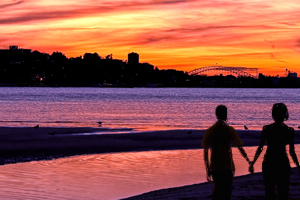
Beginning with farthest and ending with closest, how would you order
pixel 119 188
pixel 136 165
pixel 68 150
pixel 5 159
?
pixel 68 150
pixel 5 159
pixel 136 165
pixel 119 188

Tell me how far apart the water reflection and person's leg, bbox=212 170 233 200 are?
219 inches

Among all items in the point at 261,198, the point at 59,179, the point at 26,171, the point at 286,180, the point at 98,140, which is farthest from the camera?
the point at 98,140

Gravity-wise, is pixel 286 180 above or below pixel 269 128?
below

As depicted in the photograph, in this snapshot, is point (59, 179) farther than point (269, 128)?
Yes

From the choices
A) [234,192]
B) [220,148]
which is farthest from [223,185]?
[234,192]

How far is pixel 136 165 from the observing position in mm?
19438

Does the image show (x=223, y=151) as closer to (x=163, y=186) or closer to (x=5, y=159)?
(x=163, y=186)

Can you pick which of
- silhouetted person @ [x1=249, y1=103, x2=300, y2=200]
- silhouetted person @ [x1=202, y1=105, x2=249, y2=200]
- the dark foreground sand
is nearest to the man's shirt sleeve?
silhouetted person @ [x1=202, y1=105, x2=249, y2=200]

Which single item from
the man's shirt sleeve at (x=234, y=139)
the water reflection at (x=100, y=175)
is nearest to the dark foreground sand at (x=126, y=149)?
the water reflection at (x=100, y=175)

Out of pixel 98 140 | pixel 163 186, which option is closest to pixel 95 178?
pixel 163 186

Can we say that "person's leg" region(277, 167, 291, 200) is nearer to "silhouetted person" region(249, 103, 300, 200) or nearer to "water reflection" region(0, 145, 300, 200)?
"silhouetted person" region(249, 103, 300, 200)

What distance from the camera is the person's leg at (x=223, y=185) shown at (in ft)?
26.6

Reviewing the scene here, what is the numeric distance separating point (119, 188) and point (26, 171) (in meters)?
4.73

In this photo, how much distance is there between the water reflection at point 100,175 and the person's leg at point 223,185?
18.2 ft
